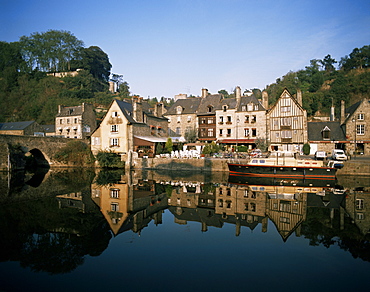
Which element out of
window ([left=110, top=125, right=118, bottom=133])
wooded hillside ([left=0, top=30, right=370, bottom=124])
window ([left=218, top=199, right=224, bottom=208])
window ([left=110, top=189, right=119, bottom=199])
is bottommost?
window ([left=218, top=199, right=224, bottom=208])

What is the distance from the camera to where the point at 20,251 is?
8.18 meters

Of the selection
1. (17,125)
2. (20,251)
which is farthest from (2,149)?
(20,251)

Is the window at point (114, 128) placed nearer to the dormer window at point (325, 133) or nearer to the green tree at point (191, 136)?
the green tree at point (191, 136)

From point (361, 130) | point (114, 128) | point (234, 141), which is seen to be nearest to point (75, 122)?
point (114, 128)

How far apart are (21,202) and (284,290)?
567 inches

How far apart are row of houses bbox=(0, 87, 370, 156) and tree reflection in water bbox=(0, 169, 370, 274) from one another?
13.2 m

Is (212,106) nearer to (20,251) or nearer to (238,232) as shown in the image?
(238,232)

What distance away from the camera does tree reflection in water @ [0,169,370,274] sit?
8.62 meters

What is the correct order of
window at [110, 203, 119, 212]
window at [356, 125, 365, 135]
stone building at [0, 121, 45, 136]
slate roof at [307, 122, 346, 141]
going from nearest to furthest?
window at [110, 203, 119, 212]
window at [356, 125, 365, 135]
slate roof at [307, 122, 346, 141]
stone building at [0, 121, 45, 136]

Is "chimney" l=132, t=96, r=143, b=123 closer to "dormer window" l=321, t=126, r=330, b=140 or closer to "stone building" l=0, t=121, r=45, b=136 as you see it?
"stone building" l=0, t=121, r=45, b=136

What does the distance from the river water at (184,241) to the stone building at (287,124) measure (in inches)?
726

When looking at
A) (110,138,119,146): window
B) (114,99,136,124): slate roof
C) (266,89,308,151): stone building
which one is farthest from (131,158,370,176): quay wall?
(266,89,308,151): stone building

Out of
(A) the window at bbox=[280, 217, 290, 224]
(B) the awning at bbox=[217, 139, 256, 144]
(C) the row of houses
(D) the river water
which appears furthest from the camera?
(B) the awning at bbox=[217, 139, 256, 144]

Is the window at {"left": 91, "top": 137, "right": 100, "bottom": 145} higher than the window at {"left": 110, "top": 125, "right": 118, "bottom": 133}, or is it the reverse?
the window at {"left": 110, "top": 125, "right": 118, "bottom": 133}
